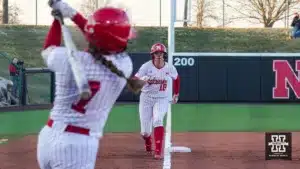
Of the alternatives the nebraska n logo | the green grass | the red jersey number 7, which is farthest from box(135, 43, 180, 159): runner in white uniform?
the nebraska n logo

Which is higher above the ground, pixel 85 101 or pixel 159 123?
pixel 85 101

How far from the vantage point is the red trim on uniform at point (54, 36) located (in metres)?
4.30

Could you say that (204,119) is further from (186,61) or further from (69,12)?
(69,12)

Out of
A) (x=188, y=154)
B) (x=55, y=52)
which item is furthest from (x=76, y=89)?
(x=188, y=154)

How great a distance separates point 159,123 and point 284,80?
12.7 meters

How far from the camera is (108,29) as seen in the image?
165 inches

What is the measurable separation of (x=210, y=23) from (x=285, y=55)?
13111 mm

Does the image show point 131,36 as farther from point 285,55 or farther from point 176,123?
point 285,55

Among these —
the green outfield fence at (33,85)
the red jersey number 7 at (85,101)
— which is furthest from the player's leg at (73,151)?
the green outfield fence at (33,85)

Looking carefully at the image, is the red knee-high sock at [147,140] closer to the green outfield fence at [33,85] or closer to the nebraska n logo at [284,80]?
the green outfield fence at [33,85]

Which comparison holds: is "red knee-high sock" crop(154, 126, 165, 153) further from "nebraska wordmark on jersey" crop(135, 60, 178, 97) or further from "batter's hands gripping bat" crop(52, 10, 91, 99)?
"batter's hands gripping bat" crop(52, 10, 91, 99)

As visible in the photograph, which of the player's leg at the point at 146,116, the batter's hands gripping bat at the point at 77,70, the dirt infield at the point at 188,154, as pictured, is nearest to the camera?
the batter's hands gripping bat at the point at 77,70

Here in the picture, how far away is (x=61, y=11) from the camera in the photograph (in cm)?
436

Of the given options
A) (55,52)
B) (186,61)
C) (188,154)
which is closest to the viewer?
(55,52)
